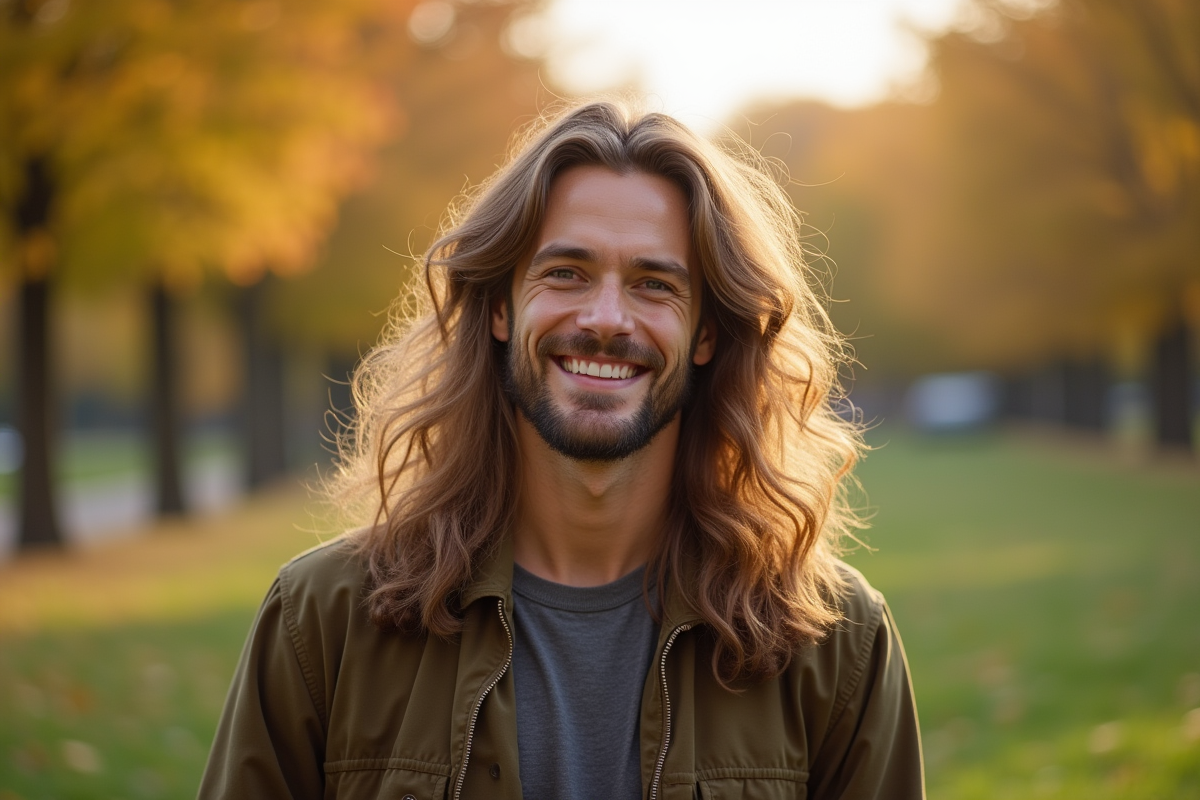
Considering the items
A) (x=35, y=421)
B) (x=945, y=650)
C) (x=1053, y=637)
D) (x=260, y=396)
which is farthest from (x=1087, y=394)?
(x=35, y=421)

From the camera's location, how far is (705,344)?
11.1 feet

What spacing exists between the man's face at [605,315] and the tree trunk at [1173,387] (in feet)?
76.6

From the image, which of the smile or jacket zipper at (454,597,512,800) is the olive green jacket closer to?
jacket zipper at (454,597,512,800)

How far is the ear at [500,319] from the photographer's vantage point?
3.31 m

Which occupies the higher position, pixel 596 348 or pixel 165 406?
pixel 596 348

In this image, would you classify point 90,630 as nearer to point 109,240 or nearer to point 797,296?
point 109,240

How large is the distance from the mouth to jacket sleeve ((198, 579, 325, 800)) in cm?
91

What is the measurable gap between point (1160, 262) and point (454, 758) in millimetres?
17475

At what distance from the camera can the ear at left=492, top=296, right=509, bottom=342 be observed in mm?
3309

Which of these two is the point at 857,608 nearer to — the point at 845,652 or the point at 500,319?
the point at 845,652

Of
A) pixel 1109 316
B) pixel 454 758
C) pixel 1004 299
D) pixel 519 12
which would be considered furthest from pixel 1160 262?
pixel 454 758

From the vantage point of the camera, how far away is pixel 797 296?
3.47 m

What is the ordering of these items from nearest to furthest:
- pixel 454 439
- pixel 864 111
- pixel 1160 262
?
1. pixel 454 439
2. pixel 1160 262
3. pixel 864 111

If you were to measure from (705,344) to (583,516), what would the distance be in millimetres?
642
